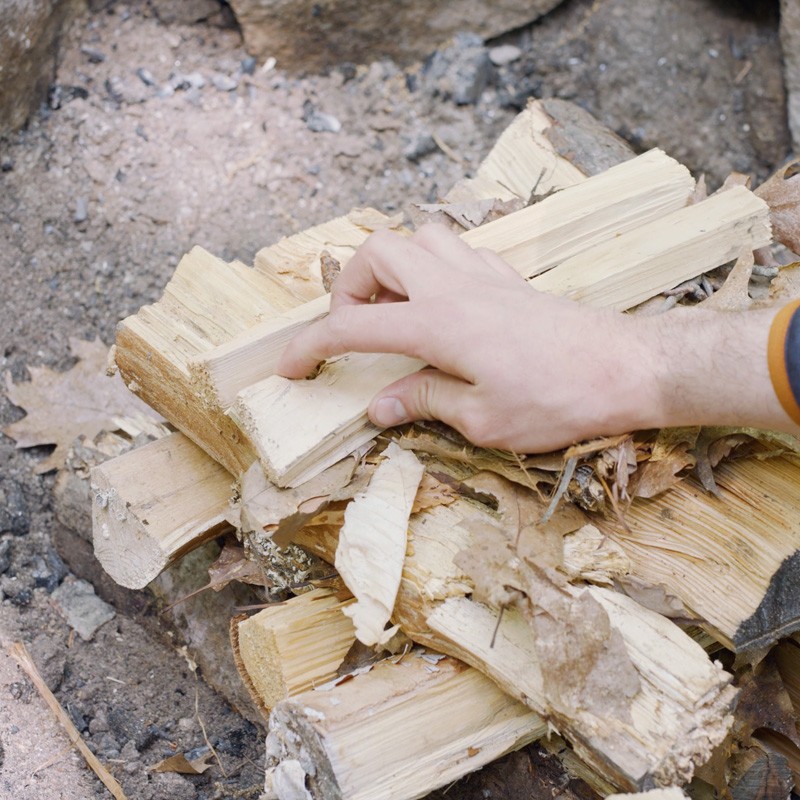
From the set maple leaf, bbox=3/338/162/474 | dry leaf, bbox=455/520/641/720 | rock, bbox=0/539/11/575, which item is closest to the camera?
dry leaf, bbox=455/520/641/720

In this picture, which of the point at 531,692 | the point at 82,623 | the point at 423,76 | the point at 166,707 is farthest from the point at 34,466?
the point at 423,76

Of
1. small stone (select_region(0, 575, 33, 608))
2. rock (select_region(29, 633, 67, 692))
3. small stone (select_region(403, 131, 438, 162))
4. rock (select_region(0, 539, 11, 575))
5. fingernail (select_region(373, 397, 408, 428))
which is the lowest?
rock (select_region(29, 633, 67, 692))

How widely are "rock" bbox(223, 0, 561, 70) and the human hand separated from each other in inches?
120

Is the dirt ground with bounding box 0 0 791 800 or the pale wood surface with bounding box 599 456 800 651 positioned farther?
the dirt ground with bounding box 0 0 791 800

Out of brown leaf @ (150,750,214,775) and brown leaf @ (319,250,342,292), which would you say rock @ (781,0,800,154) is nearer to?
brown leaf @ (319,250,342,292)

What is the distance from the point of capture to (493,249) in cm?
242

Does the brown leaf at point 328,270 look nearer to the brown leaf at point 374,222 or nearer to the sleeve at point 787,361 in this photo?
the brown leaf at point 374,222

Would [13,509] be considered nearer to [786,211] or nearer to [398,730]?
[398,730]

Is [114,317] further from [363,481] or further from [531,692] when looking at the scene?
[531,692]

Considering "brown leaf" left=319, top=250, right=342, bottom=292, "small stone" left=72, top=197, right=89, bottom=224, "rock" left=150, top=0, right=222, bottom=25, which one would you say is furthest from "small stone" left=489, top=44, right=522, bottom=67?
"brown leaf" left=319, top=250, right=342, bottom=292

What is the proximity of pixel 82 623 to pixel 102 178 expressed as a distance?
7.27ft

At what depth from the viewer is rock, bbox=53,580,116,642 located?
2.77 meters

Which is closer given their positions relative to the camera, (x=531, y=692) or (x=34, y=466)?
(x=531, y=692)

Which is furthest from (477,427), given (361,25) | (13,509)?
(361,25)
